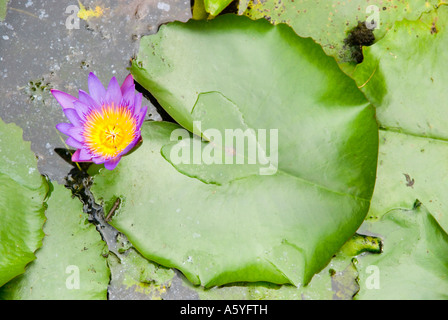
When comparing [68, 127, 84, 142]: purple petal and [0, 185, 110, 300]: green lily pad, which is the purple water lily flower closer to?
[68, 127, 84, 142]: purple petal

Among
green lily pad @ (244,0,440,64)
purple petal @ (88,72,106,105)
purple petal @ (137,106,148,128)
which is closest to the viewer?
purple petal @ (137,106,148,128)

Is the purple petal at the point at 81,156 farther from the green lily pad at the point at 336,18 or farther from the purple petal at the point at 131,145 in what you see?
the green lily pad at the point at 336,18

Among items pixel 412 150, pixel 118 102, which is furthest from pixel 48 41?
pixel 412 150

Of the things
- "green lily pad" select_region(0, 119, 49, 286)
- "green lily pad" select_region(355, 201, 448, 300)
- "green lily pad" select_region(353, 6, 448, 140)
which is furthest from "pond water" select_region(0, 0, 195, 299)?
"green lily pad" select_region(355, 201, 448, 300)

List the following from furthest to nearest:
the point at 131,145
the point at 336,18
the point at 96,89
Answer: the point at 336,18 → the point at 96,89 → the point at 131,145

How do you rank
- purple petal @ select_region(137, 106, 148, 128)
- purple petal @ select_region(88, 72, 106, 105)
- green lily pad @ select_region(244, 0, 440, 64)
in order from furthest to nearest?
green lily pad @ select_region(244, 0, 440, 64) → purple petal @ select_region(88, 72, 106, 105) → purple petal @ select_region(137, 106, 148, 128)

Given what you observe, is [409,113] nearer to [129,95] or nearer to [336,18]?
[336,18]

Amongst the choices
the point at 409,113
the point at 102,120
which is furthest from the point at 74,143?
the point at 409,113
